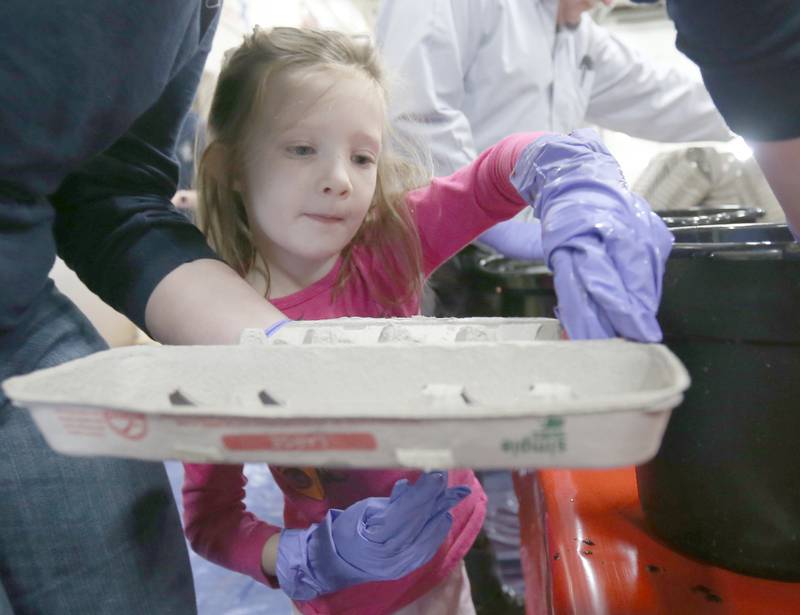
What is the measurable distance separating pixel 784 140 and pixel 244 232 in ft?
1.86

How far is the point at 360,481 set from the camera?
0.71 metres

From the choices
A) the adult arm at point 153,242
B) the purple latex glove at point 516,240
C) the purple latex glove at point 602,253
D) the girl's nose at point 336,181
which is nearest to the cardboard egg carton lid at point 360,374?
the purple latex glove at point 602,253

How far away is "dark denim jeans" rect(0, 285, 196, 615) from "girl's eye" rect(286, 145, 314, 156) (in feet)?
0.93

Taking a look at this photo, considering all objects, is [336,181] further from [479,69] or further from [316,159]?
[479,69]

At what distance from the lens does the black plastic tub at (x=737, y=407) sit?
465 mm

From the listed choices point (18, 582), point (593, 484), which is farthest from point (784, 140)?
point (18, 582)

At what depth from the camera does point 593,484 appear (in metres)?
0.71

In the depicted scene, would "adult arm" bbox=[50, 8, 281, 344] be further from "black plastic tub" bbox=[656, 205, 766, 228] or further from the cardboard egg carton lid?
"black plastic tub" bbox=[656, 205, 766, 228]

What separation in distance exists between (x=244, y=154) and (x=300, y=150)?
0.28 feet

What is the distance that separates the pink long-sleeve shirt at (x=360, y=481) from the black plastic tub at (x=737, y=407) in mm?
243

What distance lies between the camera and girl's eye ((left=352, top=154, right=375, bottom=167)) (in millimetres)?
711

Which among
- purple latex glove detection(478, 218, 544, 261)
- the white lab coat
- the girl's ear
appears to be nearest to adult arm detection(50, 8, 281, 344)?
the girl's ear

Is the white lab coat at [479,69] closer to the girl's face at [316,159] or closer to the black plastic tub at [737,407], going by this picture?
the girl's face at [316,159]

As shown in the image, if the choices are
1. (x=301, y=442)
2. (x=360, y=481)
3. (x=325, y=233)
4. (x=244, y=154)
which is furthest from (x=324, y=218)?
(x=301, y=442)
